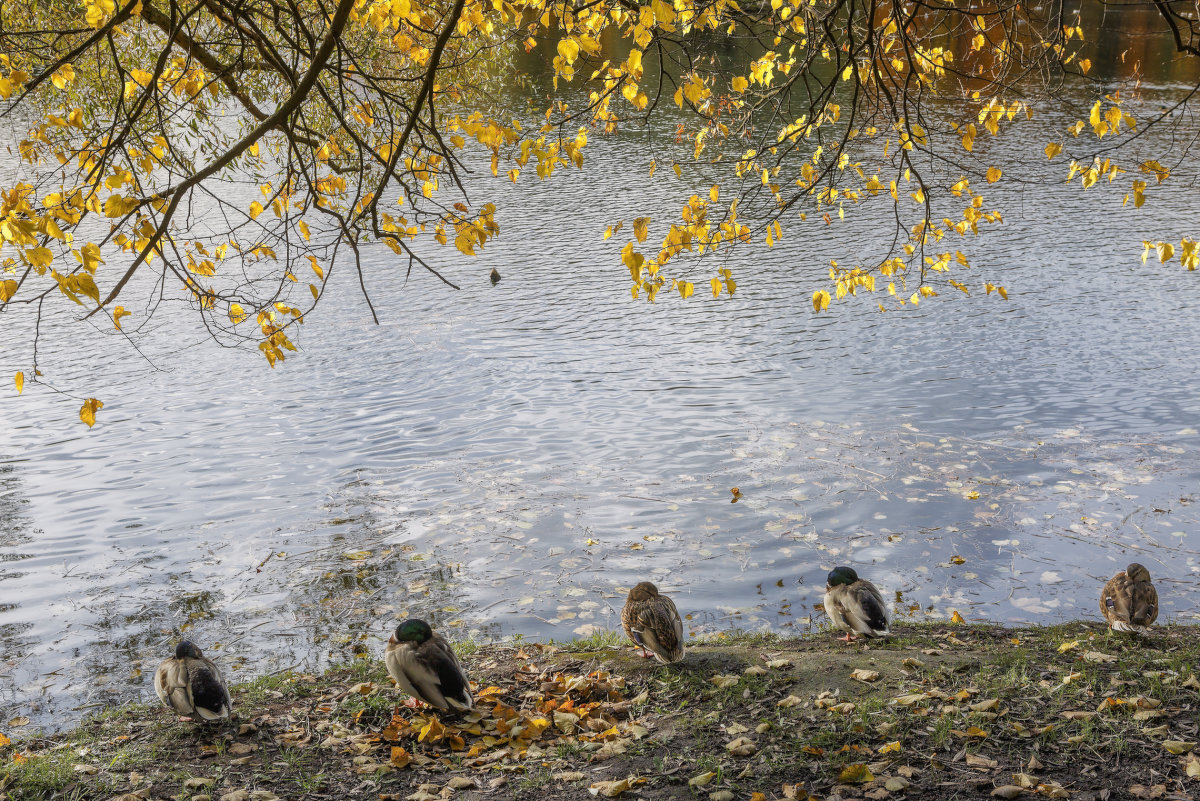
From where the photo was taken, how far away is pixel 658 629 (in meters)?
5.55

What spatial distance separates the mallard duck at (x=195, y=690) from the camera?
16.7 ft

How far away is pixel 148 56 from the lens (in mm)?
11727

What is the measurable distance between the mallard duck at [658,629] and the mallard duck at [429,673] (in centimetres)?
111

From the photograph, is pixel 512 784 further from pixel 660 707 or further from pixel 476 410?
pixel 476 410

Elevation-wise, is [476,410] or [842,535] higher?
[476,410]

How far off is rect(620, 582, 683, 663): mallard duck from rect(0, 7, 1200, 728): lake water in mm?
1717

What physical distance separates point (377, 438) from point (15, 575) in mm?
4063

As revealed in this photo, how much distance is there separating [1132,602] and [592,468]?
5.79 m

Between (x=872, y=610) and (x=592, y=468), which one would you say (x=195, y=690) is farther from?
(x=592, y=468)

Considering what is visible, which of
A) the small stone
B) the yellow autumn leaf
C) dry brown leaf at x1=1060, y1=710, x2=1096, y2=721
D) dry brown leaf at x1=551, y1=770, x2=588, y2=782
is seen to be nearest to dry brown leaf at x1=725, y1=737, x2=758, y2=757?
the yellow autumn leaf

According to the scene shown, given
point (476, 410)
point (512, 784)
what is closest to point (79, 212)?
point (512, 784)

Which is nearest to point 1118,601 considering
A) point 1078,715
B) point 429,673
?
point 1078,715

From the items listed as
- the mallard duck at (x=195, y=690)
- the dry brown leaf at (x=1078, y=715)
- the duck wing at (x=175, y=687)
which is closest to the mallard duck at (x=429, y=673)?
the mallard duck at (x=195, y=690)

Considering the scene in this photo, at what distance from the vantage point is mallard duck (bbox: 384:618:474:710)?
501cm
